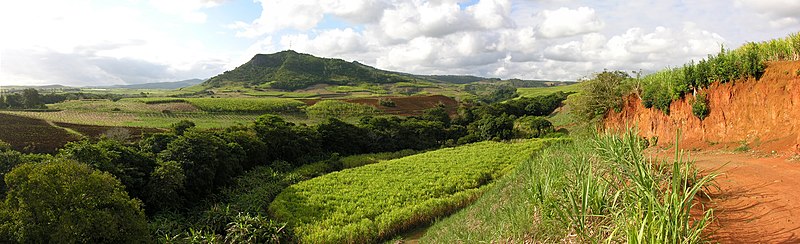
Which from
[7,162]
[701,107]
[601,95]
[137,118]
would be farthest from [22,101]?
[701,107]

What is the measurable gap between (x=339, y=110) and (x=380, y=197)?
163ft

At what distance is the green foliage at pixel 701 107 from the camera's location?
1311 cm

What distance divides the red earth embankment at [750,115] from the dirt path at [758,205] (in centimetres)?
274

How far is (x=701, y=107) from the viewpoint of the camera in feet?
43.1

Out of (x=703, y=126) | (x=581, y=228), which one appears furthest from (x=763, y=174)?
(x=703, y=126)

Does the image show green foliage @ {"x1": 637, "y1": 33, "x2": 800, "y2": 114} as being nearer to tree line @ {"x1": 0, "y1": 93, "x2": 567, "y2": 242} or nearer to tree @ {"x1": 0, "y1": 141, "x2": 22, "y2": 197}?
tree line @ {"x1": 0, "y1": 93, "x2": 567, "y2": 242}

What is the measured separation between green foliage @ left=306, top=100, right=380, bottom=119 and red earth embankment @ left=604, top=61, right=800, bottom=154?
55.9 metres

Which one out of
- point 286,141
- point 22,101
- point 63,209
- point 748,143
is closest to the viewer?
point 63,209

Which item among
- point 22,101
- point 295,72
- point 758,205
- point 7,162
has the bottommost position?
point 7,162

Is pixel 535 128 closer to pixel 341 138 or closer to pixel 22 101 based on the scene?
pixel 341 138

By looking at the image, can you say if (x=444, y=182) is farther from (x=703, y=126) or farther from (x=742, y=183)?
(x=742, y=183)

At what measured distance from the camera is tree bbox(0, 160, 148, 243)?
10.6m

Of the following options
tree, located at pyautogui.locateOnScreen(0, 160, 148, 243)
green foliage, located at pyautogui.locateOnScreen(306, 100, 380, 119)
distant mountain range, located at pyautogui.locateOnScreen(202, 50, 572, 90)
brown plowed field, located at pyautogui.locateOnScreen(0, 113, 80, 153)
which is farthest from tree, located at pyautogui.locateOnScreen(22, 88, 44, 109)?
Result: distant mountain range, located at pyautogui.locateOnScreen(202, 50, 572, 90)

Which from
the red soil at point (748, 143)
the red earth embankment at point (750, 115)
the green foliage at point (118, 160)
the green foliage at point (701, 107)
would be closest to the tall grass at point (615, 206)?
the red soil at point (748, 143)
